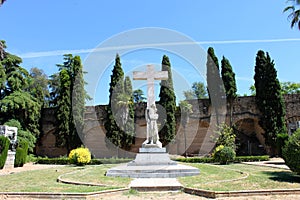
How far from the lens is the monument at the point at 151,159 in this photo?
28.8 ft

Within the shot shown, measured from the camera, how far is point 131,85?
80.8 feet

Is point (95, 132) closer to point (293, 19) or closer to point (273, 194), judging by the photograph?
point (293, 19)

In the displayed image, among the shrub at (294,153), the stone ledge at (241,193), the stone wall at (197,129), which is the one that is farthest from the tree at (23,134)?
the shrub at (294,153)

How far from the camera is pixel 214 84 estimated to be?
22500 mm

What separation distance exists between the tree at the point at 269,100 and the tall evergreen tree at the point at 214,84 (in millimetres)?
2843

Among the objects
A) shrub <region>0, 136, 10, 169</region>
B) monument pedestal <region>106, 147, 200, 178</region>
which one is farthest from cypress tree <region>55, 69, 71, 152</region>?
monument pedestal <region>106, 147, 200, 178</region>

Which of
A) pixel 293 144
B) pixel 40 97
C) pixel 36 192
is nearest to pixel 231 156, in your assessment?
pixel 293 144

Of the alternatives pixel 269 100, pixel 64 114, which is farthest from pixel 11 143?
pixel 269 100

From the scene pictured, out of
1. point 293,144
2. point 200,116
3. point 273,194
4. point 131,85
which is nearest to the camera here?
point 273,194

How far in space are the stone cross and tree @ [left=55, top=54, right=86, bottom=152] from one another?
1268 cm

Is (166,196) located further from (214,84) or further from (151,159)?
(214,84)

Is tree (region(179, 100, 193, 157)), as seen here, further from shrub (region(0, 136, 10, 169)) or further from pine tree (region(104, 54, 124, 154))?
shrub (region(0, 136, 10, 169))

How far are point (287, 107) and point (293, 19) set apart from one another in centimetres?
977

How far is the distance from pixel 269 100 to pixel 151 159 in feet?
45.9
